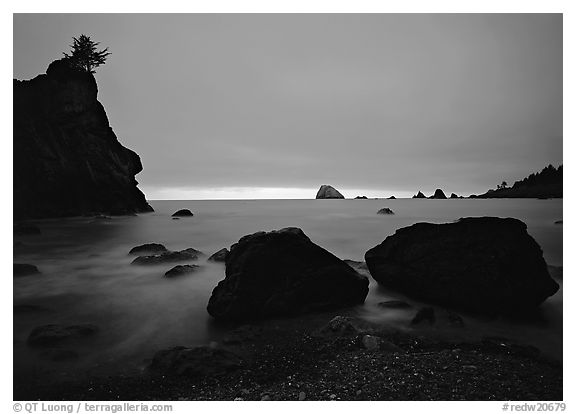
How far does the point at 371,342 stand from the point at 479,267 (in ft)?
10.5

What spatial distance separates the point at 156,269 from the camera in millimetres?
9289

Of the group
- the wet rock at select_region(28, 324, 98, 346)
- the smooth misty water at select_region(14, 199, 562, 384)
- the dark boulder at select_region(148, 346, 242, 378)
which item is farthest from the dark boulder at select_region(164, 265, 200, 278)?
the dark boulder at select_region(148, 346, 242, 378)

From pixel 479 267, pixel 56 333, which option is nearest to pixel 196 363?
pixel 56 333

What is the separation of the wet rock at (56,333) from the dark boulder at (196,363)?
181cm

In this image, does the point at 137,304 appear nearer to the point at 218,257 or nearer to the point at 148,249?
the point at 218,257

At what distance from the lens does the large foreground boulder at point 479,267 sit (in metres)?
5.91

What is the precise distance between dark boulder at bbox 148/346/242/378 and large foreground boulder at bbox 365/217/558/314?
14.8ft

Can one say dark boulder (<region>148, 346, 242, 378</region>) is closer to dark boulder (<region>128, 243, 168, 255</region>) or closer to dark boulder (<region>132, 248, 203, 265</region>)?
dark boulder (<region>132, 248, 203, 265</region>)

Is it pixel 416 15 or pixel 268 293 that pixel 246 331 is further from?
pixel 416 15

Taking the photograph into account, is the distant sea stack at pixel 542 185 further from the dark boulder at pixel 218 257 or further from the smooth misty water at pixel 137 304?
the dark boulder at pixel 218 257

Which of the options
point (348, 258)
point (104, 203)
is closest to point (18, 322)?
point (348, 258)

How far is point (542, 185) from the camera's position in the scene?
6258 millimetres

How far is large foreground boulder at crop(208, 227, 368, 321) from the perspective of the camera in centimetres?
579
